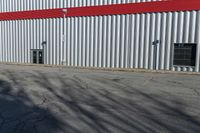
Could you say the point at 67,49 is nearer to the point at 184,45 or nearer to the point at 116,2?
the point at 116,2

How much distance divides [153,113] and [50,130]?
8.88 ft

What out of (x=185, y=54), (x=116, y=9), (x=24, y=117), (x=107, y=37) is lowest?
(x=24, y=117)

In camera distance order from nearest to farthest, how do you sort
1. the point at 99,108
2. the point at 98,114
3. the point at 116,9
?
the point at 98,114 < the point at 99,108 < the point at 116,9

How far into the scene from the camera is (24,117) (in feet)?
21.7

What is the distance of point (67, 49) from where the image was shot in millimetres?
20156

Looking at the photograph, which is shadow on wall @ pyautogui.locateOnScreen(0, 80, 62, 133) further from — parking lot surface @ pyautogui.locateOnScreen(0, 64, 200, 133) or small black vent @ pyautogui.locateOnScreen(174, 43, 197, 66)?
small black vent @ pyautogui.locateOnScreen(174, 43, 197, 66)

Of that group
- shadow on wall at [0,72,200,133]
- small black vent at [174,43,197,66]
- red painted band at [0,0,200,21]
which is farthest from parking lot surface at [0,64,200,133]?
red painted band at [0,0,200,21]

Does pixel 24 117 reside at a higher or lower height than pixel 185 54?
lower

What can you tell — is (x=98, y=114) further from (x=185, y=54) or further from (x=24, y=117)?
(x=185, y=54)

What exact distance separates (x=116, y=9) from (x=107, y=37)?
1949 millimetres

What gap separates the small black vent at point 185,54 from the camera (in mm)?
16297

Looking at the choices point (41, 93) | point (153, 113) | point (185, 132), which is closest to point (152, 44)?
point (41, 93)

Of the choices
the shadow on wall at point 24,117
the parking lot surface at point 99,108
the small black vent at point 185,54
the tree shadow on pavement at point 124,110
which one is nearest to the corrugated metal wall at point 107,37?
the small black vent at point 185,54

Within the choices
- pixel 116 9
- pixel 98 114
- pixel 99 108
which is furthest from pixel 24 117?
pixel 116 9
